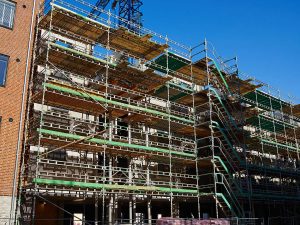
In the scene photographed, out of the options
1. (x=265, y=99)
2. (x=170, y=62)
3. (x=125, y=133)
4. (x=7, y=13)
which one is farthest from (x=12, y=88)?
(x=265, y=99)

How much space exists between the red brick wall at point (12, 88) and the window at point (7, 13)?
9.1 inches

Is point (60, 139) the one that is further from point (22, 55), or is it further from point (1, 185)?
point (22, 55)

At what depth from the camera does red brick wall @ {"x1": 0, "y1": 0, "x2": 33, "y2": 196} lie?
1870cm

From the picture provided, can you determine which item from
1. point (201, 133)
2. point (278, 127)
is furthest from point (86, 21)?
point (278, 127)

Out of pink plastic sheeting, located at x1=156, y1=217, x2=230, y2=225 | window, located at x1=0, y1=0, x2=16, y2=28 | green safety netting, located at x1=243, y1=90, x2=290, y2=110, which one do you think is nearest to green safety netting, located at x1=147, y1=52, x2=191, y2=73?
green safety netting, located at x1=243, y1=90, x2=290, y2=110

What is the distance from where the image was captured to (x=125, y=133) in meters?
27.8

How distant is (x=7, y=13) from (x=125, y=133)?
472 inches

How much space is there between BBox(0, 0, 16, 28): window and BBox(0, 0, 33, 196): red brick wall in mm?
231

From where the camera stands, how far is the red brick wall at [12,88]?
18703 mm

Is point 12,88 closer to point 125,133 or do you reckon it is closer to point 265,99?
point 125,133

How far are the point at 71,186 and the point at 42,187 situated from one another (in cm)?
151

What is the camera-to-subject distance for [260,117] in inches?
1298

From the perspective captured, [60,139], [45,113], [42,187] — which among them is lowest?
[42,187]

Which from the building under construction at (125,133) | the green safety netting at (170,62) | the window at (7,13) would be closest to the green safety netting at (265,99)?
the building under construction at (125,133)
